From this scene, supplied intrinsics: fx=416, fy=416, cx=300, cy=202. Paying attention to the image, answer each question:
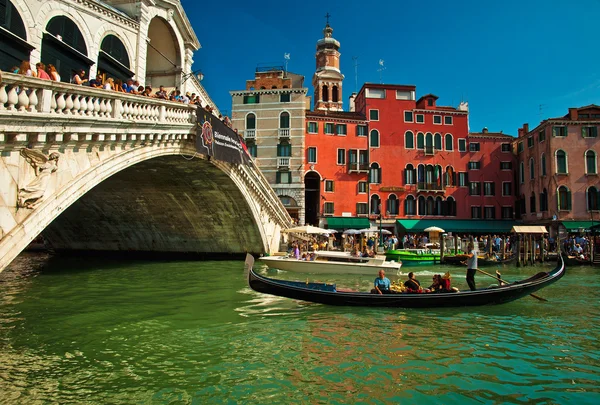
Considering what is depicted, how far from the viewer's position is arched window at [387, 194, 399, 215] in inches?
1196

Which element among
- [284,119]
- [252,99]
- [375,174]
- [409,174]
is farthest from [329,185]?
[252,99]

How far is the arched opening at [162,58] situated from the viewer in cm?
1568

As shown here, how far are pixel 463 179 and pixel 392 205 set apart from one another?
19.6 feet

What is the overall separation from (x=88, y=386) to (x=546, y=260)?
77.0 ft

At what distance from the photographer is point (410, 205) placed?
3059 cm

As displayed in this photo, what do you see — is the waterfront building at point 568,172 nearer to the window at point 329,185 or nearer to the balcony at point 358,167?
the balcony at point 358,167

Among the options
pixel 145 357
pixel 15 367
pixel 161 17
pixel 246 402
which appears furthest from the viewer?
pixel 161 17

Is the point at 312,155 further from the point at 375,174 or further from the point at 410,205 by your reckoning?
the point at 410,205

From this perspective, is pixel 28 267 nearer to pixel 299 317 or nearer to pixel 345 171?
pixel 299 317

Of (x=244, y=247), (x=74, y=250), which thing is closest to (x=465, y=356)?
(x=244, y=247)

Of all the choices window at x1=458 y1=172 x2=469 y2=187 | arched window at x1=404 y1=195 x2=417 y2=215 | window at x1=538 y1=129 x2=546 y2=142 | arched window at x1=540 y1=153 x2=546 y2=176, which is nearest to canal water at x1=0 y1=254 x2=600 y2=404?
arched window at x1=404 y1=195 x2=417 y2=215

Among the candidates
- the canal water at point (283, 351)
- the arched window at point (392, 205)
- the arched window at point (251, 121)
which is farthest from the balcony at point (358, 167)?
the canal water at point (283, 351)

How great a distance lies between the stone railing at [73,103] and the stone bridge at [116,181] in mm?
18

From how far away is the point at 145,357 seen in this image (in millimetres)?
6273
